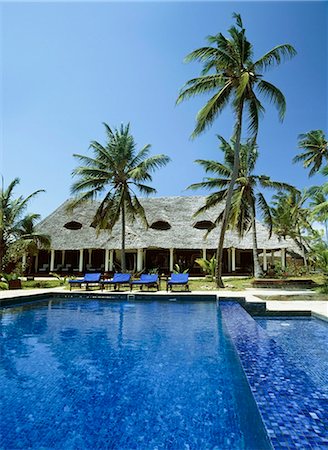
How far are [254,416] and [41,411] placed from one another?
2.14 metres

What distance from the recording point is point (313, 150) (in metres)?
24.0

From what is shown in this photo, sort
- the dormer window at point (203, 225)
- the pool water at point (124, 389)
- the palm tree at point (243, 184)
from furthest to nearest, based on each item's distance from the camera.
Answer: the dormer window at point (203, 225)
the palm tree at point (243, 184)
the pool water at point (124, 389)

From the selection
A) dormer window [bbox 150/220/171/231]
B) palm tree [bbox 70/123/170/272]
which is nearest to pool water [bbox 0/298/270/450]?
palm tree [bbox 70/123/170/272]

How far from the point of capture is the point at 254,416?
2.77 m

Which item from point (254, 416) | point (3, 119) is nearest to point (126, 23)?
point (3, 119)

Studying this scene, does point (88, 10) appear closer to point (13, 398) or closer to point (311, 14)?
point (311, 14)

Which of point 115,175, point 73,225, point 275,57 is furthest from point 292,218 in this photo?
point 73,225

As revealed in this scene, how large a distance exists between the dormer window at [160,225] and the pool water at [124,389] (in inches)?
711

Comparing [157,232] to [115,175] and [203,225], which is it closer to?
[203,225]

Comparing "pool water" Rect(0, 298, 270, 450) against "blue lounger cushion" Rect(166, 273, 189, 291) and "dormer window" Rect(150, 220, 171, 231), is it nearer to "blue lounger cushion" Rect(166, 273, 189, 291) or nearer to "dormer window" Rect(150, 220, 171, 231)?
"blue lounger cushion" Rect(166, 273, 189, 291)

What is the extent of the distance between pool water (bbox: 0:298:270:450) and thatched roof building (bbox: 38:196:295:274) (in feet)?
50.2

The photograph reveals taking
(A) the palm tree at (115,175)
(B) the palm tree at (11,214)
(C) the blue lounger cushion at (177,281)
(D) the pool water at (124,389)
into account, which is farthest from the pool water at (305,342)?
(B) the palm tree at (11,214)

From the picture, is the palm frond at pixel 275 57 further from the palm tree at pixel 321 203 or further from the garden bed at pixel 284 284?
the garden bed at pixel 284 284

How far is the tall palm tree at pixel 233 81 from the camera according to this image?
13.3m
